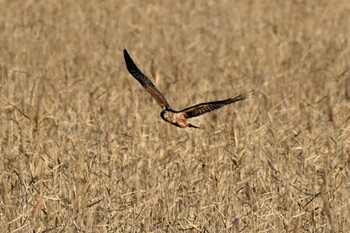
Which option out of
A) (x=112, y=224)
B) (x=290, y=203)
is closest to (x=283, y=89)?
(x=290, y=203)

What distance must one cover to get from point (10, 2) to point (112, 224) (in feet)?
24.1

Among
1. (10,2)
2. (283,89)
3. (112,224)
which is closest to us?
(112,224)

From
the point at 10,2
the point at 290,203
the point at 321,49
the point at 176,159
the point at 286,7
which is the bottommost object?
the point at 290,203

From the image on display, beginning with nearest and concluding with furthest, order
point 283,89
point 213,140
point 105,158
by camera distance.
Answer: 1. point 105,158
2. point 213,140
3. point 283,89

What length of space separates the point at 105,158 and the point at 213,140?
797 millimetres

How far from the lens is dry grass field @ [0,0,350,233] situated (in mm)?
4867

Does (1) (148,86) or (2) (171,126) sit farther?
(2) (171,126)

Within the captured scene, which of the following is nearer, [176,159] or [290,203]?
[290,203]

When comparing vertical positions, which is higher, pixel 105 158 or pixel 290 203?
pixel 105 158

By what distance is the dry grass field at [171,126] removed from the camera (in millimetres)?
4867

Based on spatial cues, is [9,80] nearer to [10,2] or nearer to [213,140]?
[213,140]

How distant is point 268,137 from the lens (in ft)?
20.6

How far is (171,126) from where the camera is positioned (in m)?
6.49

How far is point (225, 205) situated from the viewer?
4973 millimetres
